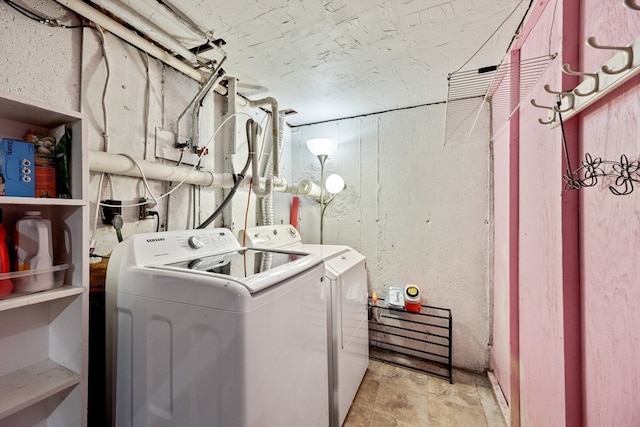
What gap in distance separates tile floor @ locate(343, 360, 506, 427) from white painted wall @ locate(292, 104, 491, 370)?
0.29m

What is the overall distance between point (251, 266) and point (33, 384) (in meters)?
0.79

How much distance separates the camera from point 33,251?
84 centimetres

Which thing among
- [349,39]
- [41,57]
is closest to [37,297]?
[41,57]

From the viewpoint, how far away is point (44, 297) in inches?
31.0

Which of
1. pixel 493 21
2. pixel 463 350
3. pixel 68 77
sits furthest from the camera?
pixel 463 350

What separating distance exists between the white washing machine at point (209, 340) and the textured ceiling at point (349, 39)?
1.09 metres

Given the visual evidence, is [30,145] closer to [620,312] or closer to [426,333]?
[620,312]

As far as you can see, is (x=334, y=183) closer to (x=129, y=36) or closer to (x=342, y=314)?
(x=342, y=314)

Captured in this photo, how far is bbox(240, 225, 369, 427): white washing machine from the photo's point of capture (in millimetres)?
1454

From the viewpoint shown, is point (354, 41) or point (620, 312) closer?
point (620, 312)

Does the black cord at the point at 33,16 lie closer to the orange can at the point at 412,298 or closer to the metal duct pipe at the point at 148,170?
the metal duct pipe at the point at 148,170

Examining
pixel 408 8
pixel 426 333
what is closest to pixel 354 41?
pixel 408 8

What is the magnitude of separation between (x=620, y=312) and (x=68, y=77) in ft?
7.03

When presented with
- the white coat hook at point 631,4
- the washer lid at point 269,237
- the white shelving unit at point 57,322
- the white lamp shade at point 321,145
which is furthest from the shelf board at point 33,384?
the white lamp shade at point 321,145
